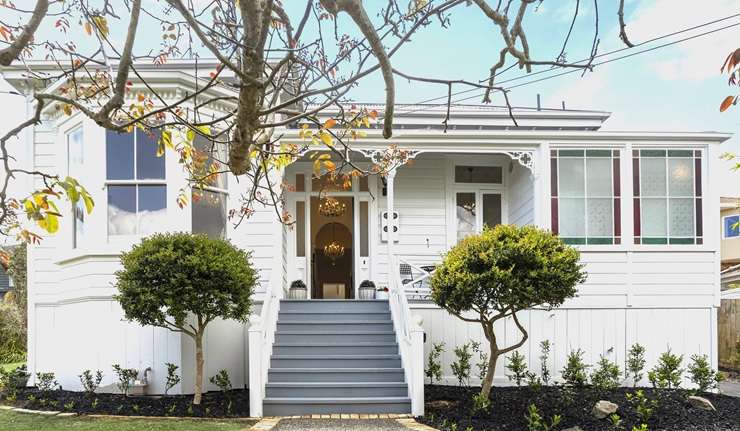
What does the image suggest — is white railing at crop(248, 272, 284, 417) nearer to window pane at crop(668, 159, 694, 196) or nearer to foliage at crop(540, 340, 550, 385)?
foliage at crop(540, 340, 550, 385)

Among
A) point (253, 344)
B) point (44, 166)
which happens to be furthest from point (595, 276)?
point (44, 166)

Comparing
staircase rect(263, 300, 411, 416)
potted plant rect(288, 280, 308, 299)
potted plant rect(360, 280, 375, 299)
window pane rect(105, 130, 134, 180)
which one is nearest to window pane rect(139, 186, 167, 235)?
window pane rect(105, 130, 134, 180)

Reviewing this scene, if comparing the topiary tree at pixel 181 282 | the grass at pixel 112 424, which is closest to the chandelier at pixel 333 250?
the topiary tree at pixel 181 282

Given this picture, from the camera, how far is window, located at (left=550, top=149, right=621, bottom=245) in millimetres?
9727

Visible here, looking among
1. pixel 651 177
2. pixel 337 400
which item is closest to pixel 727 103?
pixel 337 400

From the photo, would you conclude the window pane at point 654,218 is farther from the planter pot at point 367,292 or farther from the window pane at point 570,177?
the planter pot at point 367,292

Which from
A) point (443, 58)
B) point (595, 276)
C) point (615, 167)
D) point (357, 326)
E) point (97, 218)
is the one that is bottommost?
point (357, 326)

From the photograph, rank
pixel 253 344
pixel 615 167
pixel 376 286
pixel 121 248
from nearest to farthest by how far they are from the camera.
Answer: pixel 253 344, pixel 121 248, pixel 615 167, pixel 376 286

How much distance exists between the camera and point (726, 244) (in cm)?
2448

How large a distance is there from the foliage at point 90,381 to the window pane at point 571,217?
7.53 meters

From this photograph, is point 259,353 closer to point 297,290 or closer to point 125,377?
point 125,377

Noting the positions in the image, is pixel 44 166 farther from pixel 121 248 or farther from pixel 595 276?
pixel 595 276

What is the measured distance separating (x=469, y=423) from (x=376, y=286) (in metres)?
4.68

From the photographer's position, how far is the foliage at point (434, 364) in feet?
29.3
